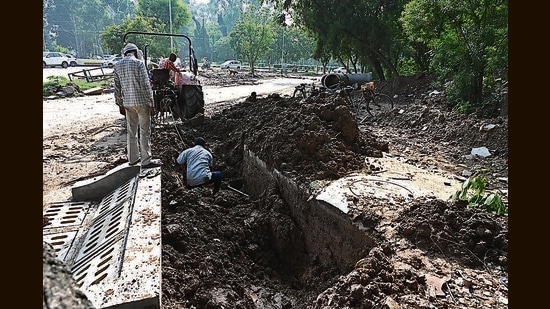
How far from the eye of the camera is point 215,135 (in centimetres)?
945

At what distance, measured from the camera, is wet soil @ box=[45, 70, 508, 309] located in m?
3.08

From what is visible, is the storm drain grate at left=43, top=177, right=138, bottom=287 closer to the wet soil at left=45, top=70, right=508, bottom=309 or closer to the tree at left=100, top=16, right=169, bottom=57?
the wet soil at left=45, top=70, right=508, bottom=309

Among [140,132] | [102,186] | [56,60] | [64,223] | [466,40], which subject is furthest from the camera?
[56,60]

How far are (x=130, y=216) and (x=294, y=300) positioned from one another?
196 cm

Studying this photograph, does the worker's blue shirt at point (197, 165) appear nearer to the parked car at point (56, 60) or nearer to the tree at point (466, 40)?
the tree at point (466, 40)

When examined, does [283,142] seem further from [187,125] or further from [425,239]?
[187,125]

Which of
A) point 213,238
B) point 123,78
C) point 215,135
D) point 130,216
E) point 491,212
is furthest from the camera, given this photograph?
point 215,135

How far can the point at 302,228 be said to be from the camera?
509 cm

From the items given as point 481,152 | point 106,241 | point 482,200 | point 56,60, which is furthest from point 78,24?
point 482,200

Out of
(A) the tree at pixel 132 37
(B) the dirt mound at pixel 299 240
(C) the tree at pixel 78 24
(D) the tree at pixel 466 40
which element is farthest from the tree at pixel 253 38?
(C) the tree at pixel 78 24

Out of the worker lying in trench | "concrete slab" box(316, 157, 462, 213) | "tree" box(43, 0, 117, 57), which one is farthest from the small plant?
"tree" box(43, 0, 117, 57)

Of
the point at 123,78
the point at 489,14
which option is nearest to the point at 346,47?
the point at 489,14

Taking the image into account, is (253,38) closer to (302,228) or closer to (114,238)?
(302,228)

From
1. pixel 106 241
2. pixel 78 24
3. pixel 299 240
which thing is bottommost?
pixel 299 240
